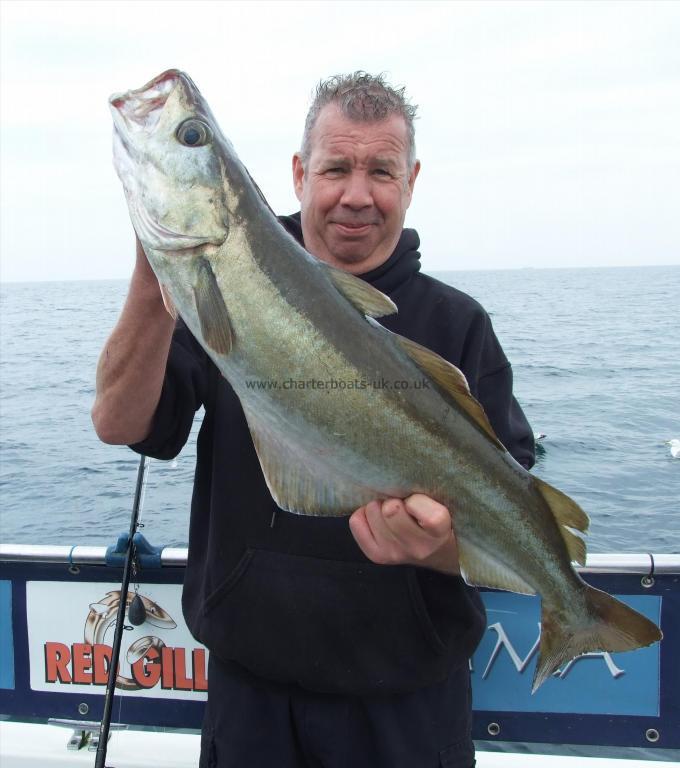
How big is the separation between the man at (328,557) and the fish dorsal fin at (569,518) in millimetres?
336

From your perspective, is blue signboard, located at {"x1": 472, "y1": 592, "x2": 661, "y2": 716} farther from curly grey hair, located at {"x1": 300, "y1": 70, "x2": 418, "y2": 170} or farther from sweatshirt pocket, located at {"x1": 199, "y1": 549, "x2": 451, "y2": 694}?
curly grey hair, located at {"x1": 300, "y1": 70, "x2": 418, "y2": 170}

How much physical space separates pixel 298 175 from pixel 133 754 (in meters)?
3.11

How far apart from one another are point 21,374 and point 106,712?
24.4m

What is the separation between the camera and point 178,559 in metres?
3.64

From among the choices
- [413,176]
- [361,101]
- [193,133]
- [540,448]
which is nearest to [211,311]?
[193,133]

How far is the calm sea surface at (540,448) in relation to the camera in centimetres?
1039

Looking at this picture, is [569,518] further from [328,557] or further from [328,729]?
[328,729]

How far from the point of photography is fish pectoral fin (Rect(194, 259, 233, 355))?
2133 millimetres

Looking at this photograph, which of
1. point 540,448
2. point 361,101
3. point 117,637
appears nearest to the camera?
point 361,101

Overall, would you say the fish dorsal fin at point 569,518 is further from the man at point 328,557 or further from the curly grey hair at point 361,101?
the curly grey hair at point 361,101

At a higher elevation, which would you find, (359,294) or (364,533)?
(359,294)

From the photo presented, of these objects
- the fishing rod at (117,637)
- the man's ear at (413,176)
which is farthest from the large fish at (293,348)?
the fishing rod at (117,637)

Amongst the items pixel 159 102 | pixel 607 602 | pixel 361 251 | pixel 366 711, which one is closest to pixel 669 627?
pixel 607 602

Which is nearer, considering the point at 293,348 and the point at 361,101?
the point at 293,348
